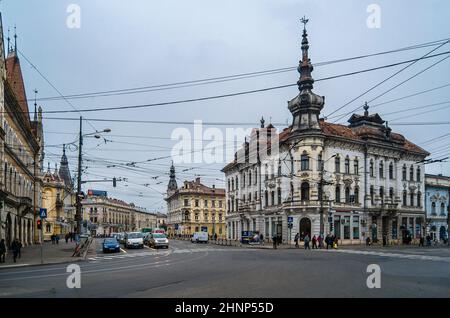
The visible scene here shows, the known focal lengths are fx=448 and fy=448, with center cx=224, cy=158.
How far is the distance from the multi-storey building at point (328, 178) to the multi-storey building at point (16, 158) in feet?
90.2

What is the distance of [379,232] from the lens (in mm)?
60312

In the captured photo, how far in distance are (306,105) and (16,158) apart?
32.5m

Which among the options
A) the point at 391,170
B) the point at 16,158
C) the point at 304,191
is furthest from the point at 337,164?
the point at 16,158

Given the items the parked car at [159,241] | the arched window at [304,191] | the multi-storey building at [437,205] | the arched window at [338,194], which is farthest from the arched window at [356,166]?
the parked car at [159,241]

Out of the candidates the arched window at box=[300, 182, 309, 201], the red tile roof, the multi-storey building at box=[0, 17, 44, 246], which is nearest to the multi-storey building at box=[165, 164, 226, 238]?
the multi-storey building at box=[0, 17, 44, 246]

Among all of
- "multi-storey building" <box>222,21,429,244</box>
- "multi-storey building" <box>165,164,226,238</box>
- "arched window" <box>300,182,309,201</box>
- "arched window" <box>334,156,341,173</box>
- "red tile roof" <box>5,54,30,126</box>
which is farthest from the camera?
"multi-storey building" <box>165,164,226,238</box>

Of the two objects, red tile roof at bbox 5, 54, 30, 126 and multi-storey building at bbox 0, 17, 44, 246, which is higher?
red tile roof at bbox 5, 54, 30, 126

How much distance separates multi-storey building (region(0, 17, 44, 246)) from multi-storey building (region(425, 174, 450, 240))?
2198 inches

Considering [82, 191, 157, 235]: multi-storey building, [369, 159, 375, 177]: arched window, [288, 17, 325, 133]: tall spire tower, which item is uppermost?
[288, 17, 325, 133]: tall spire tower

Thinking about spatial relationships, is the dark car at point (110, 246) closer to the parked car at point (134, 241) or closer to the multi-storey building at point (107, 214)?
the parked car at point (134, 241)

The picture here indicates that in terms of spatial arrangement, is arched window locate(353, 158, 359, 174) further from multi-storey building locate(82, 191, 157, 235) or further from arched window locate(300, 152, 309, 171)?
multi-storey building locate(82, 191, 157, 235)

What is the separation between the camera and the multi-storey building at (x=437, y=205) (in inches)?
2699

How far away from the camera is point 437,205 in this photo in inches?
2753

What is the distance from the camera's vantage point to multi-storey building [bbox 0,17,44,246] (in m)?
34.5
